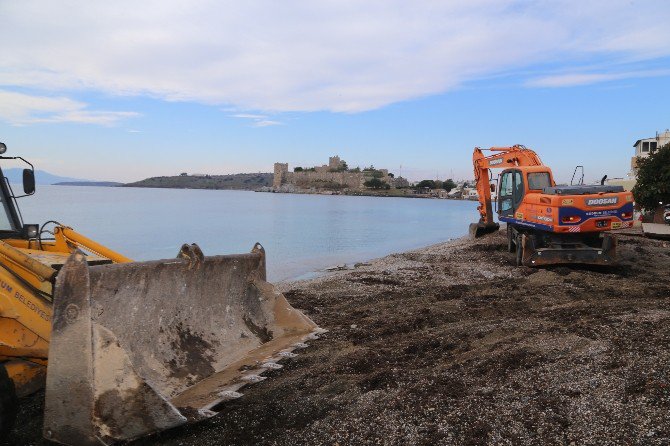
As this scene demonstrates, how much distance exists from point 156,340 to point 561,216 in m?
10.1

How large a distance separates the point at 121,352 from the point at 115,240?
32.2 m

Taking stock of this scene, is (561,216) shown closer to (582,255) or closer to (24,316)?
(582,255)

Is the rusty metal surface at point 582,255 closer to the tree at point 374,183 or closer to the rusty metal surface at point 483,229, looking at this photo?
the rusty metal surface at point 483,229

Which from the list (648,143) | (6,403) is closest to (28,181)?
(6,403)

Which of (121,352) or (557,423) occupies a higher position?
(121,352)

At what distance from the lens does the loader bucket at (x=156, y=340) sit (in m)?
3.76

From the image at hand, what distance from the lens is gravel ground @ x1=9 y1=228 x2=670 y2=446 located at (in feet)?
14.6

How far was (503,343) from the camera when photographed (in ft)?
22.2

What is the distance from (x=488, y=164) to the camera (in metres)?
19.8

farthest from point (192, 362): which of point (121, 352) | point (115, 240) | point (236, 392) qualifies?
point (115, 240)

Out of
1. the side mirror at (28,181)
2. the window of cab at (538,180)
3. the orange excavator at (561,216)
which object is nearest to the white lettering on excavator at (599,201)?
the orange excavator at (561,216)

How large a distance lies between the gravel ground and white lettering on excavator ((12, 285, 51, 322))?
107cm

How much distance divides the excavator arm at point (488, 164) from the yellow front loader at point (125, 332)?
12938 millimetres

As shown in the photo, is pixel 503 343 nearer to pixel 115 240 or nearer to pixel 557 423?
pixel 557 423
